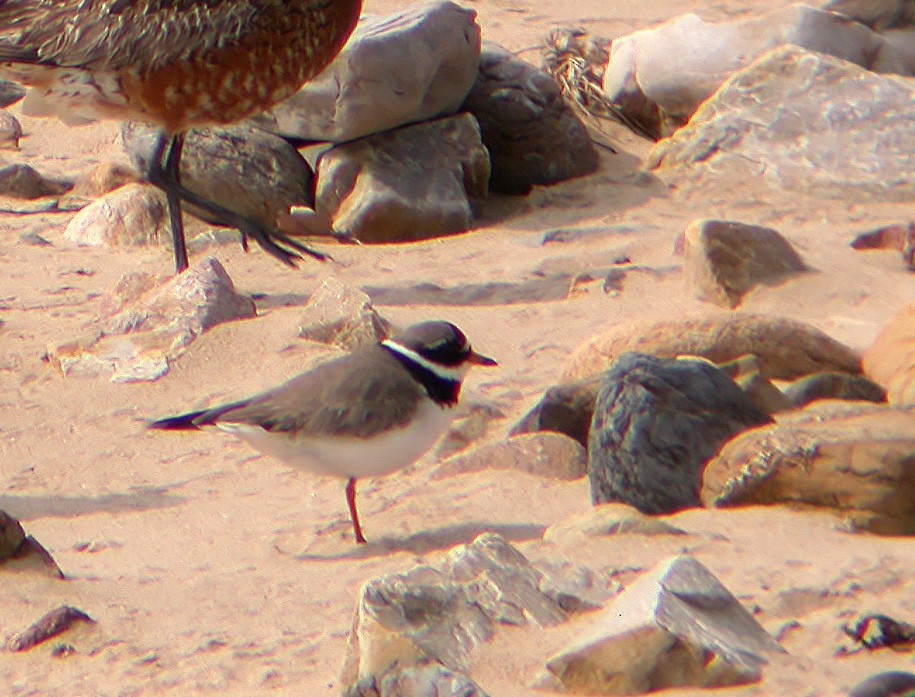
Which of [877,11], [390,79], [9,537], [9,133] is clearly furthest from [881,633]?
[9,133]

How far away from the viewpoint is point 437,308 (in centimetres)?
717

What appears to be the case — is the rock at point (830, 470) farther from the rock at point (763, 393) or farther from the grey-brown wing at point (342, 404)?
the grey-brown wing at point (342, 404)

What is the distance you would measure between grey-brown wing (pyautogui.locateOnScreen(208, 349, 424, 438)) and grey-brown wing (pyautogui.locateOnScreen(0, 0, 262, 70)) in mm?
2669

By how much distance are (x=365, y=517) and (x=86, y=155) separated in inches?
187

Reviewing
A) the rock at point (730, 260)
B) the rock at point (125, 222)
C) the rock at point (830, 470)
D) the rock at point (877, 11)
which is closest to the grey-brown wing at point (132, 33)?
the rock at point (125, 222)

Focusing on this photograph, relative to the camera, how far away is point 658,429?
512 cm

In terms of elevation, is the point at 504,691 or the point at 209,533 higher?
the point at 504,691

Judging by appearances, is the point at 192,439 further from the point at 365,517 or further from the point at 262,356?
the point at 365,517

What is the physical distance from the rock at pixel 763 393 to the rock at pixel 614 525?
0.99 metres

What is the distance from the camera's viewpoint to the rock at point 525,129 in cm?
870

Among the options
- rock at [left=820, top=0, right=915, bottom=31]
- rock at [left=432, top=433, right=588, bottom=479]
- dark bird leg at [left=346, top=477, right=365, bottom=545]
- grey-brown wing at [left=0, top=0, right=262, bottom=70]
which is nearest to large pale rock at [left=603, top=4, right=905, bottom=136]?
rock at [left=820, top=0, right=915, bottom=31]

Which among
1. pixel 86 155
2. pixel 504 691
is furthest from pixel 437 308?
pixel 504 691

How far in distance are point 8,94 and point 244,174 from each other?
2.49 metres

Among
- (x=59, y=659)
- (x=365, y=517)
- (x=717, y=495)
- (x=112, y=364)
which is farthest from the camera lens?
(x=112, y=364)
